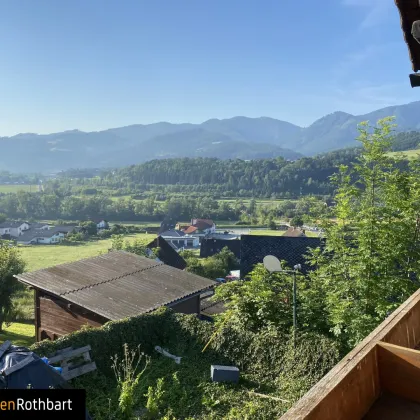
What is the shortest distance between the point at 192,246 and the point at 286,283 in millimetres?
70105

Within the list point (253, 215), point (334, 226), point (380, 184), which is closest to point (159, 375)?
point (334, 226)

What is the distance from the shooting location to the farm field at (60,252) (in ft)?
189

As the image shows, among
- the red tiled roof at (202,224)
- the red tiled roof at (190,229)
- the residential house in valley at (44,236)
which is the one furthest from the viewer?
the red tiled roof at (202,224)

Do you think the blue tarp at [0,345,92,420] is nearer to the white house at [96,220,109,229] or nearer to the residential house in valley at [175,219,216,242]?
the residential house in valley at [175,219,216,242]

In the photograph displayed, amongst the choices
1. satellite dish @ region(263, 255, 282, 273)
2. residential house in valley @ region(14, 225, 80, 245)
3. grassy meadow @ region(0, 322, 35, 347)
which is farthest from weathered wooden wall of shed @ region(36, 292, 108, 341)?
residential house in valley @ region(14, 225, 80, 245)

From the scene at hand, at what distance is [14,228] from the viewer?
301 feet

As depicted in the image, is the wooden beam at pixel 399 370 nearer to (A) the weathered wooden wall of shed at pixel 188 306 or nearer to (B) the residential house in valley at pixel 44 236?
(A) the weathered wooden wall of shed at pixel 188 306

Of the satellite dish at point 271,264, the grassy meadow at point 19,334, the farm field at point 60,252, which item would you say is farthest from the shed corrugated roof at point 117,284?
the farm field at point 60,252

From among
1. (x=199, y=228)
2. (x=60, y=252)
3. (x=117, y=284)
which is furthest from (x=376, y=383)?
(x=199, y=228)

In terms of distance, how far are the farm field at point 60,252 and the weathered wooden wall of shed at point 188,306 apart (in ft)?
140

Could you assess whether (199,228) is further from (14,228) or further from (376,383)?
(376,383)

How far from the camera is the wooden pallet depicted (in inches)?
312

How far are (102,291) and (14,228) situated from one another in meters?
89.6

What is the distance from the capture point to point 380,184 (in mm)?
8539
